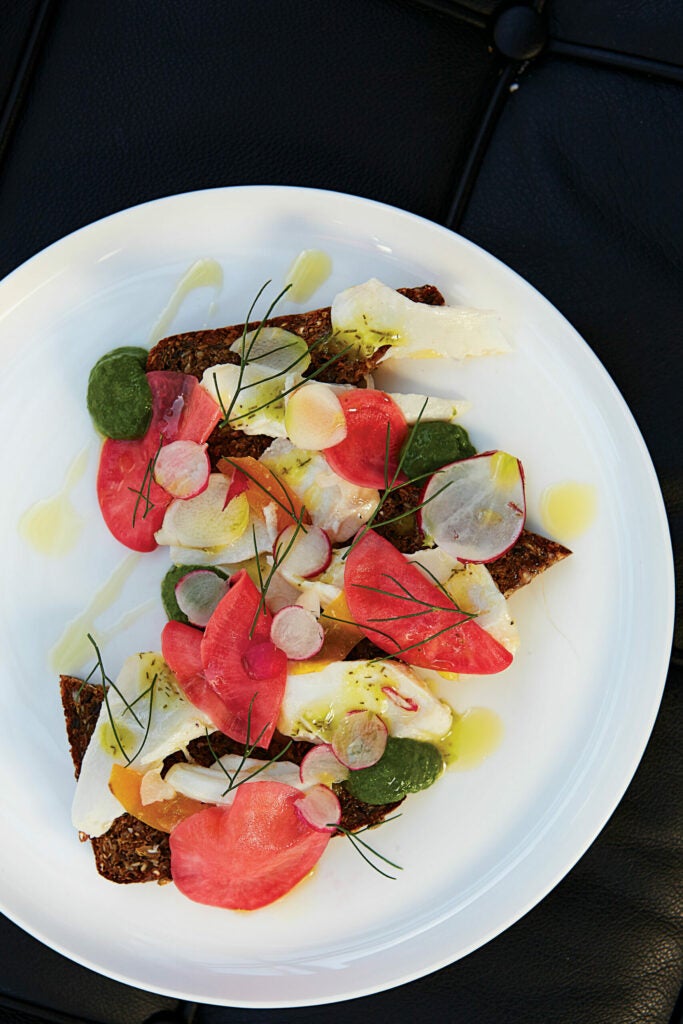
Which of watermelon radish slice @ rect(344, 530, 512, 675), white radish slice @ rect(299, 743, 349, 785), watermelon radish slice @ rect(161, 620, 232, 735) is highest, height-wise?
watermelon radish slice @ rect(344, 530, 512, 675)

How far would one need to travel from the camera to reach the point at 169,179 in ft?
5.88

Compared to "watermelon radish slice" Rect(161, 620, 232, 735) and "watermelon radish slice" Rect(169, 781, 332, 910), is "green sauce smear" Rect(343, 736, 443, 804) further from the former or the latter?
"watermelon radish slice" Rect(161, 620, 232, 735)

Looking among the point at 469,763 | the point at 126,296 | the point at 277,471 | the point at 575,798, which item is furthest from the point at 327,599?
the point at 126,296

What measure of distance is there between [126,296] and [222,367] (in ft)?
0.94

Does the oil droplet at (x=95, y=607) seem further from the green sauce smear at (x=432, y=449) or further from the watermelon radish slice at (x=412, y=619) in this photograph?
the green sauce smear at (x=432, y=449)

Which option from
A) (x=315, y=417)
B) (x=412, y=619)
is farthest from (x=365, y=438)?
(x=412, y=619)

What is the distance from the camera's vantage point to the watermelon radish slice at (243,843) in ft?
5.12

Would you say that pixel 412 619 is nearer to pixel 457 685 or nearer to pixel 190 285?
pixel 457 685

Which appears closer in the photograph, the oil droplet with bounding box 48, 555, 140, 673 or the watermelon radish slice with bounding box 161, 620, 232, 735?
the watermelon radish slice with bounding box 161, 620, 232, 735

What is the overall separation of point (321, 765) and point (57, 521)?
26.5 inches

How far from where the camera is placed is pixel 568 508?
1628 mm

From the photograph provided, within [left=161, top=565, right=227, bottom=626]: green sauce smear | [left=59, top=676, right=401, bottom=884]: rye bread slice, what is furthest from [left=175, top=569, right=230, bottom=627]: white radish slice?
[left=59, top=676, right=401, bottom=884]: rye bread slice

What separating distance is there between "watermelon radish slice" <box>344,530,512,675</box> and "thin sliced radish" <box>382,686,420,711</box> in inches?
2.6

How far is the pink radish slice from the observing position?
1.57m
